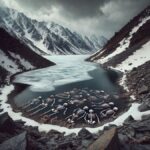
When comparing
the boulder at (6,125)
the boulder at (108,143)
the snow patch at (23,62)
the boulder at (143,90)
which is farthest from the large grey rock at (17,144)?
the snow patch at (23,62)


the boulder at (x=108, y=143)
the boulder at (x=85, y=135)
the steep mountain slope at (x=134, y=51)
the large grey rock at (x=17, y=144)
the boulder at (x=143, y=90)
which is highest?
the steep mountain slope at (x=134, y=51)

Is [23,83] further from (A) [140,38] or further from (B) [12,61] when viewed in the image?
(A) [140,38]

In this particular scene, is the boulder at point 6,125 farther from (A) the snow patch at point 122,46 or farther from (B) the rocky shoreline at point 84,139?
(A) the snow patch at point 122,46

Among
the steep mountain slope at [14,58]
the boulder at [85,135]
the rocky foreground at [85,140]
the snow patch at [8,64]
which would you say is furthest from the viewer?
the steep mountain slope at [14,58]

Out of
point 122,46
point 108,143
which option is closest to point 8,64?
point 122,46

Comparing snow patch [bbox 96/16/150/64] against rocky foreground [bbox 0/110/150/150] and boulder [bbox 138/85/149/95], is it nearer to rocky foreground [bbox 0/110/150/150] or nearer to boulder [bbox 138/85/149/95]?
boulder [bbox 138/85/149/95]

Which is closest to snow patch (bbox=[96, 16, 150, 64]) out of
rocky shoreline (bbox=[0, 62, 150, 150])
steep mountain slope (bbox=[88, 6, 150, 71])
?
steep mountain slope (bbox=[88, 6, 150, 71])


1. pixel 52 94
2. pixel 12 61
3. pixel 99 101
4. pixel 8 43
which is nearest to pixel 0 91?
pixel 52 94

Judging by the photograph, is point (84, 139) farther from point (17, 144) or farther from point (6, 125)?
point (6, 125)
